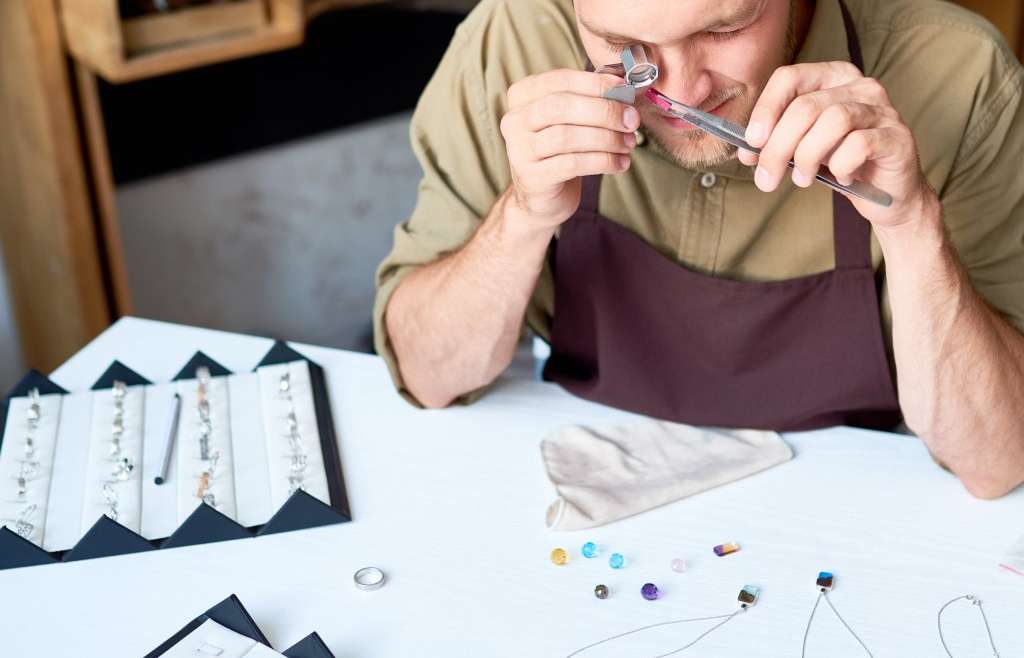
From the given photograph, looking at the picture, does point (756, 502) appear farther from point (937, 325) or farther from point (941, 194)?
point (941, 194)

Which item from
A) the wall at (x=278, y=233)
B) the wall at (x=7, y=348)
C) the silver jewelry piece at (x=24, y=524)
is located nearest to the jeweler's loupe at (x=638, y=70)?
the silver jewelry piece at (x=24, y=524)

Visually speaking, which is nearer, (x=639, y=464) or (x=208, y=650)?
(x=208, y=650)

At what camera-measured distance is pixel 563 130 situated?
1263 mm

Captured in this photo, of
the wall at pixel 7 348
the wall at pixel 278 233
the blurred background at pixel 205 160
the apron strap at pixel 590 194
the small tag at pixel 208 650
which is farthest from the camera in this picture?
the wall at pixel 278 233

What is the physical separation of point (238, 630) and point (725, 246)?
782 millimetres

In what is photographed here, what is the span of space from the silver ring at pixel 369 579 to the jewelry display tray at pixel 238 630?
86mm

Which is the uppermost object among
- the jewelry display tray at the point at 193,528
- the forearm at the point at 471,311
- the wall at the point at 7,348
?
the forearm at the point at 471,311

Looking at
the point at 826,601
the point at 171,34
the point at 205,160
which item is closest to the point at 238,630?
the point at 826,601

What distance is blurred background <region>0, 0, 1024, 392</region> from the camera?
2434mm

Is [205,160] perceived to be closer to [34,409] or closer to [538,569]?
[34,409]

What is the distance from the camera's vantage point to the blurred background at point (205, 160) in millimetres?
2434

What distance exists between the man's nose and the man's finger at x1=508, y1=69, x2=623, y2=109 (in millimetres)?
79

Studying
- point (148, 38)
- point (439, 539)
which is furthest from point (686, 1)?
point (148, 38)

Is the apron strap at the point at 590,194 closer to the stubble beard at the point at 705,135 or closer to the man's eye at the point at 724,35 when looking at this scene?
the stubble beard at the point at 705,135
